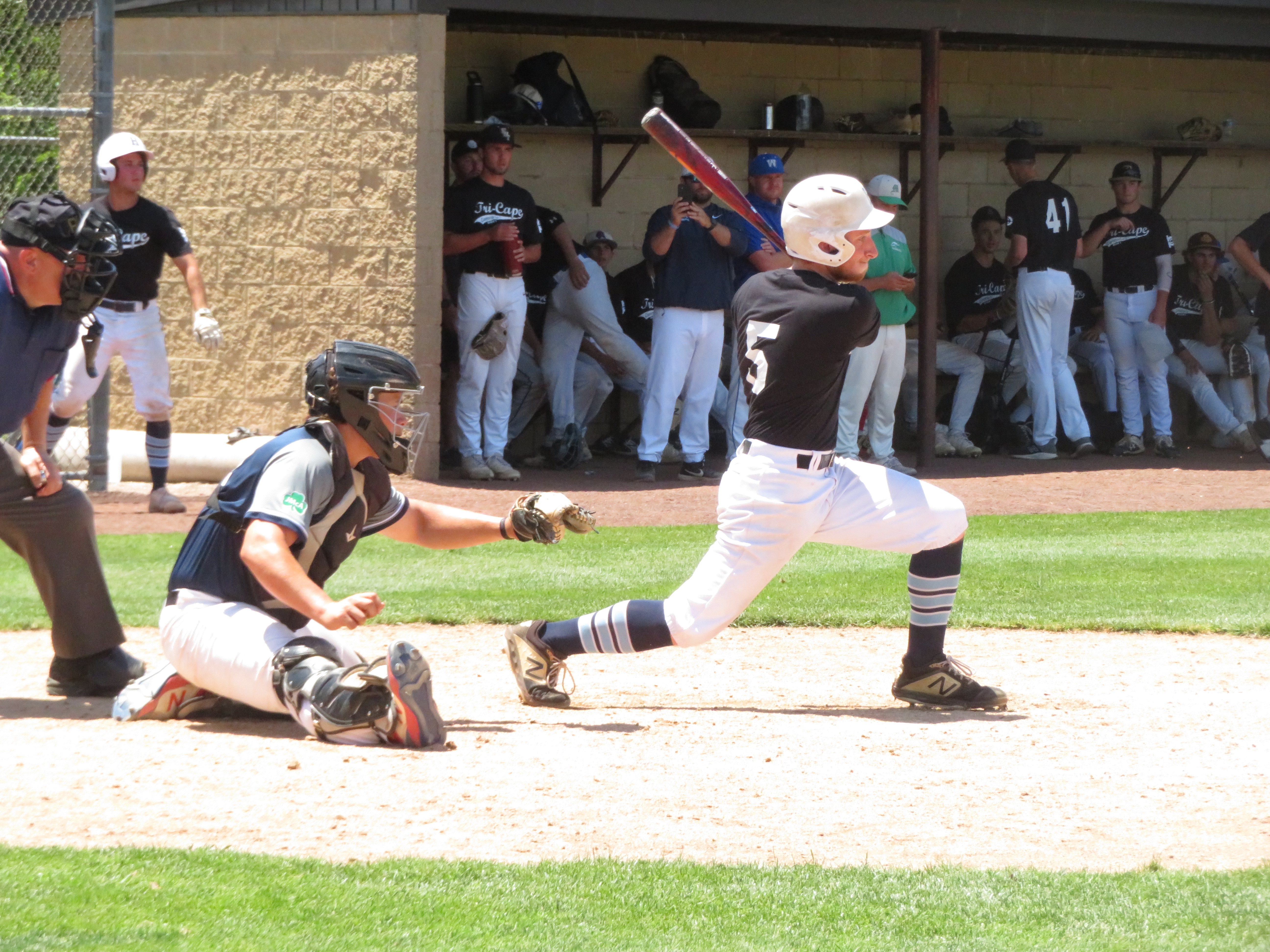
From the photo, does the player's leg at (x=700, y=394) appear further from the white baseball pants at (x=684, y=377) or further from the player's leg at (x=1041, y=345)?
the player's leg at (x=1041, y=345)

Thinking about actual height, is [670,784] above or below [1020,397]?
below

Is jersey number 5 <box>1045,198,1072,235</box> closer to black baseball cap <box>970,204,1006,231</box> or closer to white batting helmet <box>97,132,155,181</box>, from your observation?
black baseball cap <box>970,204,1006,231</box>

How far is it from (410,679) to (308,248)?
24.2 ft

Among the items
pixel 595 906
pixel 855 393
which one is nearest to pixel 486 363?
pixel 855 393

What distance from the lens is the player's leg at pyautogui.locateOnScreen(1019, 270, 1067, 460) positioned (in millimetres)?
12250

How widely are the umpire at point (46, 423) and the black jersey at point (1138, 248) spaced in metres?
9.85

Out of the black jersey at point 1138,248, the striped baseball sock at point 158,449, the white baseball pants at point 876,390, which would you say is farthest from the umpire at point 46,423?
the black jersey at point 1138,248

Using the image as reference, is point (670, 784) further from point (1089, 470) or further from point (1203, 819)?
point (1089, 470)

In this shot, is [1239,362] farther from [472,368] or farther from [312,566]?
[312,566]

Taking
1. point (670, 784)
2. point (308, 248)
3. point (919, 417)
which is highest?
point (308, 248)

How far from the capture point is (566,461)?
11.9 metres

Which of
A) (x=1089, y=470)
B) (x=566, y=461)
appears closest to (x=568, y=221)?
(x=566, y=461)

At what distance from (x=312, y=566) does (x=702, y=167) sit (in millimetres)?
2174

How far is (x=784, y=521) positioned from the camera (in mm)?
4621
